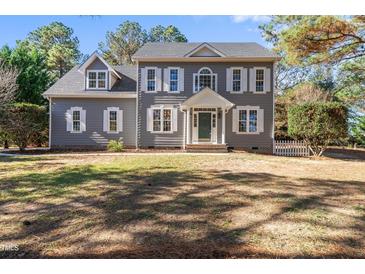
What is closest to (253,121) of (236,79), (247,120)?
(247,120)

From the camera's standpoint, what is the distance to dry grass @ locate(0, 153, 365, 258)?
12.5 feet

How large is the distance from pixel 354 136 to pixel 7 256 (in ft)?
89.8

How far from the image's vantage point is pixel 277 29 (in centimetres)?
1341

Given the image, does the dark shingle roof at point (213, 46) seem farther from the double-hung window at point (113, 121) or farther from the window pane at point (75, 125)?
the window pane at point (75, 125)

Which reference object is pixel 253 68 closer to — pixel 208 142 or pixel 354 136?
pixel 208 142

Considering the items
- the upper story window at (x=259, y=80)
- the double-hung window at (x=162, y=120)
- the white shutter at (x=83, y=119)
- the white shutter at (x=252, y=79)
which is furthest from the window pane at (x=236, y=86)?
the white shutter at (x=83, y=119)

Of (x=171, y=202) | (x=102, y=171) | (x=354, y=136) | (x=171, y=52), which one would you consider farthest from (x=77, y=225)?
(x=354, y=136)

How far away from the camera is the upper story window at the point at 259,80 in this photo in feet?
61.4

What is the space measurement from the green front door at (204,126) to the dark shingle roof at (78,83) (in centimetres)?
472

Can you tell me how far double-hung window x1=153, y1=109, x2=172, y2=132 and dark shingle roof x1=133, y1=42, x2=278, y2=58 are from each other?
3275mm

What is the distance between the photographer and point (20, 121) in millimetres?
17422

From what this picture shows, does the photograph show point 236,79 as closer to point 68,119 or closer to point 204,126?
point 204,126

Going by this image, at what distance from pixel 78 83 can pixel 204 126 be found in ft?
28.0
